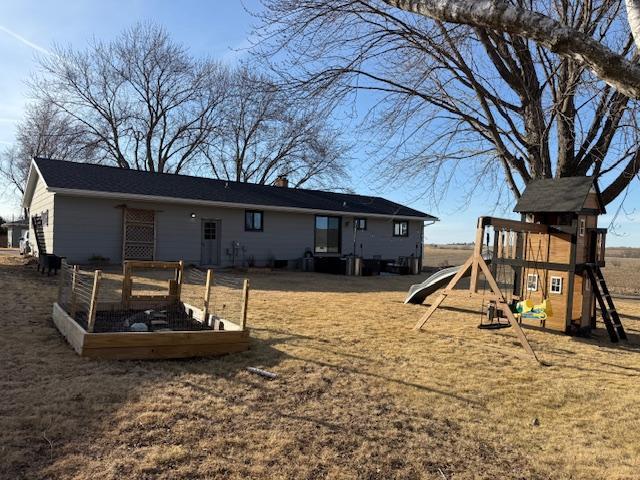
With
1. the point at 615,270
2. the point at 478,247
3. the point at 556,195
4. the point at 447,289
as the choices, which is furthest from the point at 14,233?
the point at 615,270

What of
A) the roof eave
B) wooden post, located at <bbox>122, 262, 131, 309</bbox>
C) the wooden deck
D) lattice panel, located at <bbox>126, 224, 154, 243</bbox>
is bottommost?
the wooden deck

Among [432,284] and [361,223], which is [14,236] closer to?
[361,223]

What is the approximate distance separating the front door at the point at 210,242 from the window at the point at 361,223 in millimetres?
7117

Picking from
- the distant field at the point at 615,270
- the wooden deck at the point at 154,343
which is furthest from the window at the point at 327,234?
the wooden deck at the point at 154,343

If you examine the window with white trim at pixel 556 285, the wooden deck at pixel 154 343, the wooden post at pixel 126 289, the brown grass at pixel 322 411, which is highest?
the window with white trim at pixel 556 285

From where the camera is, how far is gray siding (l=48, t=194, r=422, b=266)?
51.1 feet

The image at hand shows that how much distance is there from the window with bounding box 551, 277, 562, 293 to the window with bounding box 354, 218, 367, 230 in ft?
48.4

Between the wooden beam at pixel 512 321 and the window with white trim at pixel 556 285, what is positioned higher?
the window with white trim at pixel 556 285

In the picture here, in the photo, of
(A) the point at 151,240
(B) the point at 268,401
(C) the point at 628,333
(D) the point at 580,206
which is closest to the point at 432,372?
(B) the point at 268,401

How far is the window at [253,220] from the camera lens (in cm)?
1944

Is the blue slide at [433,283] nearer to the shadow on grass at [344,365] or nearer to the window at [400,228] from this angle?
the shadow on grass at [344,365]

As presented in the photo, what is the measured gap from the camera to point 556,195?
335 inches

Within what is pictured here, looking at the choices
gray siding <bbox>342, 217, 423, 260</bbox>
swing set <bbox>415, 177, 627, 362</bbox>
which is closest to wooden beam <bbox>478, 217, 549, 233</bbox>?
swing set <bbox>415, 177, 627, 362</bbox>

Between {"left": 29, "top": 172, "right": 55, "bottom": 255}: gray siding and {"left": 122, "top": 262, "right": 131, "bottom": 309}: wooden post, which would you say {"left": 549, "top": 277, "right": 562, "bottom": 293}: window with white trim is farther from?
{"left": 29, "top": 172, "right": 55, "bottom": 255}: gray siding
